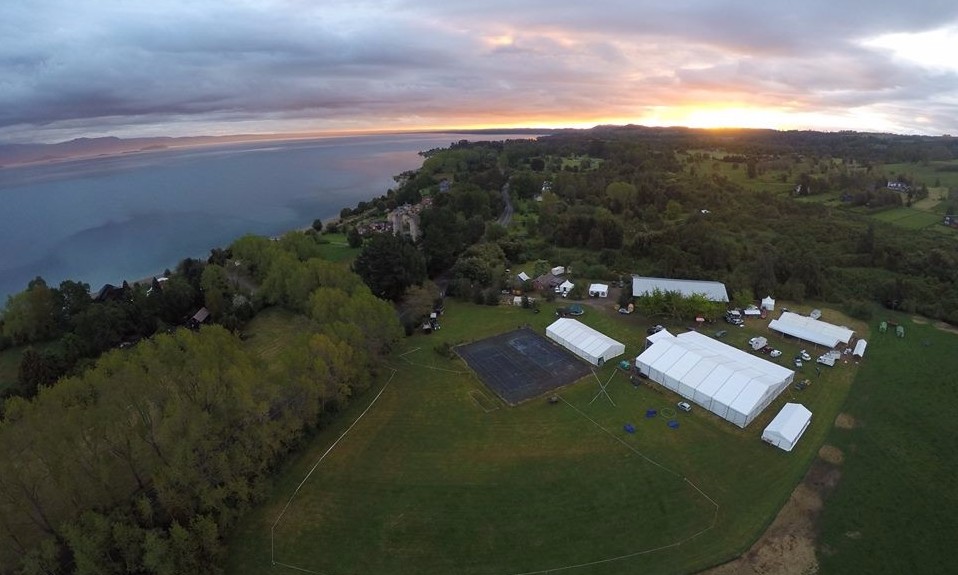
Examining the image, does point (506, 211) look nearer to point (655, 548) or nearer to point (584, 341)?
point (584, 341)

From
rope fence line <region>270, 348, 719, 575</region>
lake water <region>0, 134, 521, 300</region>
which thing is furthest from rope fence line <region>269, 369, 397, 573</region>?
lake water <region>0, 134, 521, 300</region>

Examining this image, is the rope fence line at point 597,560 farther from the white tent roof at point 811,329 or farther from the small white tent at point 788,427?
the white tent roof at point 811,329

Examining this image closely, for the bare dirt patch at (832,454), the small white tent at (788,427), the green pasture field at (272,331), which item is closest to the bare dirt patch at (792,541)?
the bare dirt patch at (832,454)

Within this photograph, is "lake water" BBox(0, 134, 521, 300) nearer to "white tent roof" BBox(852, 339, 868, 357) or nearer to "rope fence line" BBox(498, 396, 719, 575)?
"rope fence line" BBox(498, 396, 719, 575)

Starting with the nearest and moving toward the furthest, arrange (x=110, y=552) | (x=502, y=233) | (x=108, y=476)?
(x=110, y=552) < (x=108, y=476) < (x=502, y=233)

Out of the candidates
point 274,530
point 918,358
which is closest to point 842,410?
point 918,358

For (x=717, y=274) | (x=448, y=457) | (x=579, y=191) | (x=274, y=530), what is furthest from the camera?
(x=579, y=191)

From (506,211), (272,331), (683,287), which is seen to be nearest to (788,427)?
(683,287)

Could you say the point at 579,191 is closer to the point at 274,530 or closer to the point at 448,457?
the point at 448,457
